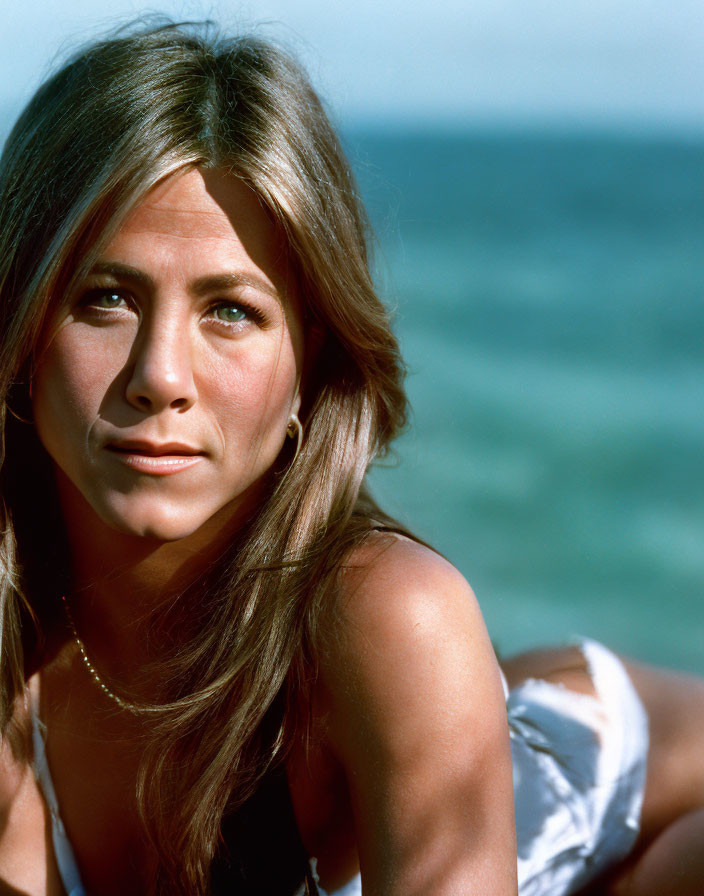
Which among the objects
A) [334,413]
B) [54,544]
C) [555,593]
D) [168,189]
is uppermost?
[168,189]

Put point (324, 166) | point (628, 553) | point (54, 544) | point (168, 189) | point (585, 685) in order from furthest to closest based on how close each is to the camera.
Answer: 1. point (628, 553)
2. point (585, 685)
3. point (54, 544)
4. point (324, 166)
5. point (168, 189)

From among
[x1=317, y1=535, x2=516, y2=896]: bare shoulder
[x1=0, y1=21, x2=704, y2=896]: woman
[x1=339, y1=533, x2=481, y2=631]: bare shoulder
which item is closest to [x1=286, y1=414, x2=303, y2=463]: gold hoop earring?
[x1=0, y1=21, x2=704, y2=896]: woman

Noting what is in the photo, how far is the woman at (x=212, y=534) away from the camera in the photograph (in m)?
2.22

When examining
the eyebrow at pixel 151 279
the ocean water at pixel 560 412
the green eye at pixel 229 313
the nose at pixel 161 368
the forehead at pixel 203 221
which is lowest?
the ocean water at pixel 560 412

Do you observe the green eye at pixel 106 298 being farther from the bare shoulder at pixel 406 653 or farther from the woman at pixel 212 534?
the bare shoulder at pixel 406 653

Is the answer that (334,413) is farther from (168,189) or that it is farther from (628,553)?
(628,553)

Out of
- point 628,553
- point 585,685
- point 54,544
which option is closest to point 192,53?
point 54,544

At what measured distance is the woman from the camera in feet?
7.30

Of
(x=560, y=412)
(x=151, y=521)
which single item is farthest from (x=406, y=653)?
(x=560, y=412)

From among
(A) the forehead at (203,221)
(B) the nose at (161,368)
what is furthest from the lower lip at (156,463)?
(A) the forehead at (203,221)

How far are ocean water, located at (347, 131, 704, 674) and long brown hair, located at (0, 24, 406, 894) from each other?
1.37ft

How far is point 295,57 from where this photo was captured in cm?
259

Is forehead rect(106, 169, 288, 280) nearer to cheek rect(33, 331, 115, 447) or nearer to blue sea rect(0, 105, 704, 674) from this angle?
cheek rect(33, 331, 115, 447)

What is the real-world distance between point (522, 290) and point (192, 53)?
2128 centimetres
